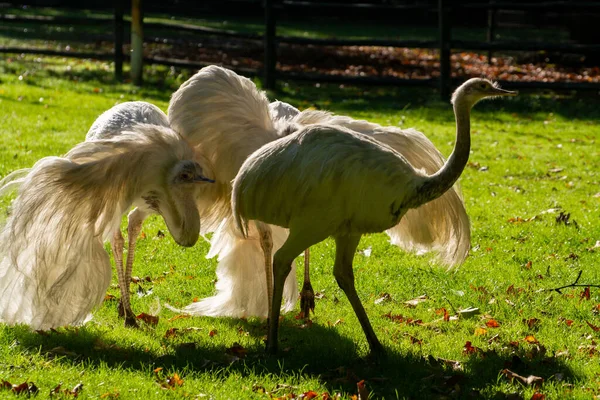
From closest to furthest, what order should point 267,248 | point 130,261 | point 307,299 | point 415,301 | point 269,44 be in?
point 267,248
point 130,261
point 307,299
point 415,301
point 269,44

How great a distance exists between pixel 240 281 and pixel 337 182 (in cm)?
174

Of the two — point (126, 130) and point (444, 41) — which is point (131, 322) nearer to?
point (126, 130)

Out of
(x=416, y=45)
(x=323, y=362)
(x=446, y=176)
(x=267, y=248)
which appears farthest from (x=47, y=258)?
(x=416, y=45)

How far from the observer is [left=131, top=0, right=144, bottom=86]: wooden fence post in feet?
49.7

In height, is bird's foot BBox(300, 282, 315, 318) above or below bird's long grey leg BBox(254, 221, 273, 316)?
below

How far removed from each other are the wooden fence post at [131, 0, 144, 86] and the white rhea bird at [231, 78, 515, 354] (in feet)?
33.3

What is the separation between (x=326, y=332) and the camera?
6.26 meters

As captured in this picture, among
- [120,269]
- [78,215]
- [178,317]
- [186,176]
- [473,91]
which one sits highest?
[473,91]

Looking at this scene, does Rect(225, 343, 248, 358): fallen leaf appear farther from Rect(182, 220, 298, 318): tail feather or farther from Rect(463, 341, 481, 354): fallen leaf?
Rect(463, 341, 481, 354): fallen leaf

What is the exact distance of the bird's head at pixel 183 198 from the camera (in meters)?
6.00

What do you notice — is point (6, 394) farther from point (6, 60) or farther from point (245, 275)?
point (6, 60)

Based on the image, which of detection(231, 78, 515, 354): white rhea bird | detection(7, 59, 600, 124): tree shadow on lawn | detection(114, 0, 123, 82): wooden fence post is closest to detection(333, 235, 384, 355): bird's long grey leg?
detection(231, 78, 515, 354): white rhea bird

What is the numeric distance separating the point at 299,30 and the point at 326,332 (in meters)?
20.1

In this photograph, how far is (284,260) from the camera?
569 centimetres
